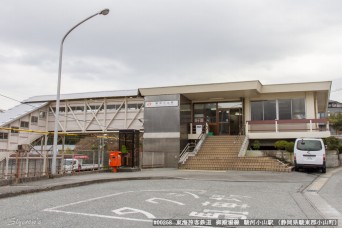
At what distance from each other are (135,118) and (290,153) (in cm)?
1292

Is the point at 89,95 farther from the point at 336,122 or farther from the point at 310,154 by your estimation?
the point at 336,122

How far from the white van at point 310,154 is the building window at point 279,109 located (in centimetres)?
748

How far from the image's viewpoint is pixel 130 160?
1897 centimetres

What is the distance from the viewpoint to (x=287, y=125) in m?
24.3

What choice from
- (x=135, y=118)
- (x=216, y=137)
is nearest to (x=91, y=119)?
(x=135, y=118)

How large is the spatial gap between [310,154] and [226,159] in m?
5.20

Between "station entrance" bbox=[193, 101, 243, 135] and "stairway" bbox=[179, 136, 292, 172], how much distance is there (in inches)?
81.2

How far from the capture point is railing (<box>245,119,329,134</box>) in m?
23.0

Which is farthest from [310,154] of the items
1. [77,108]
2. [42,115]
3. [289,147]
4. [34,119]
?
[42,115]

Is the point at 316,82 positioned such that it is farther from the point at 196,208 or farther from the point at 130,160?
the point at 196,208

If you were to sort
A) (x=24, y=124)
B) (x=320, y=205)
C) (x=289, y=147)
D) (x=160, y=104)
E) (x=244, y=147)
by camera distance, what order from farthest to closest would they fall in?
(x=24, y=124) → (x=160, y=104) → (x=244, y=147) → (x=289, y=147) → (x=320, y=205)

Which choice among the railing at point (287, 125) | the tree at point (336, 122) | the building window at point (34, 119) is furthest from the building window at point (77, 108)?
the tree at point (336, 122)

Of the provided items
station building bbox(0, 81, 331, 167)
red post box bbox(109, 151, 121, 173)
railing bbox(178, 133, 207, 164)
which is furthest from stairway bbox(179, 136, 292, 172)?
red post box bbox(109, 151, 121, 173)

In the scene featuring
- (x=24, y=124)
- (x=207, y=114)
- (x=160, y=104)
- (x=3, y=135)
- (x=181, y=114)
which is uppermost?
(x=160, y=104)
